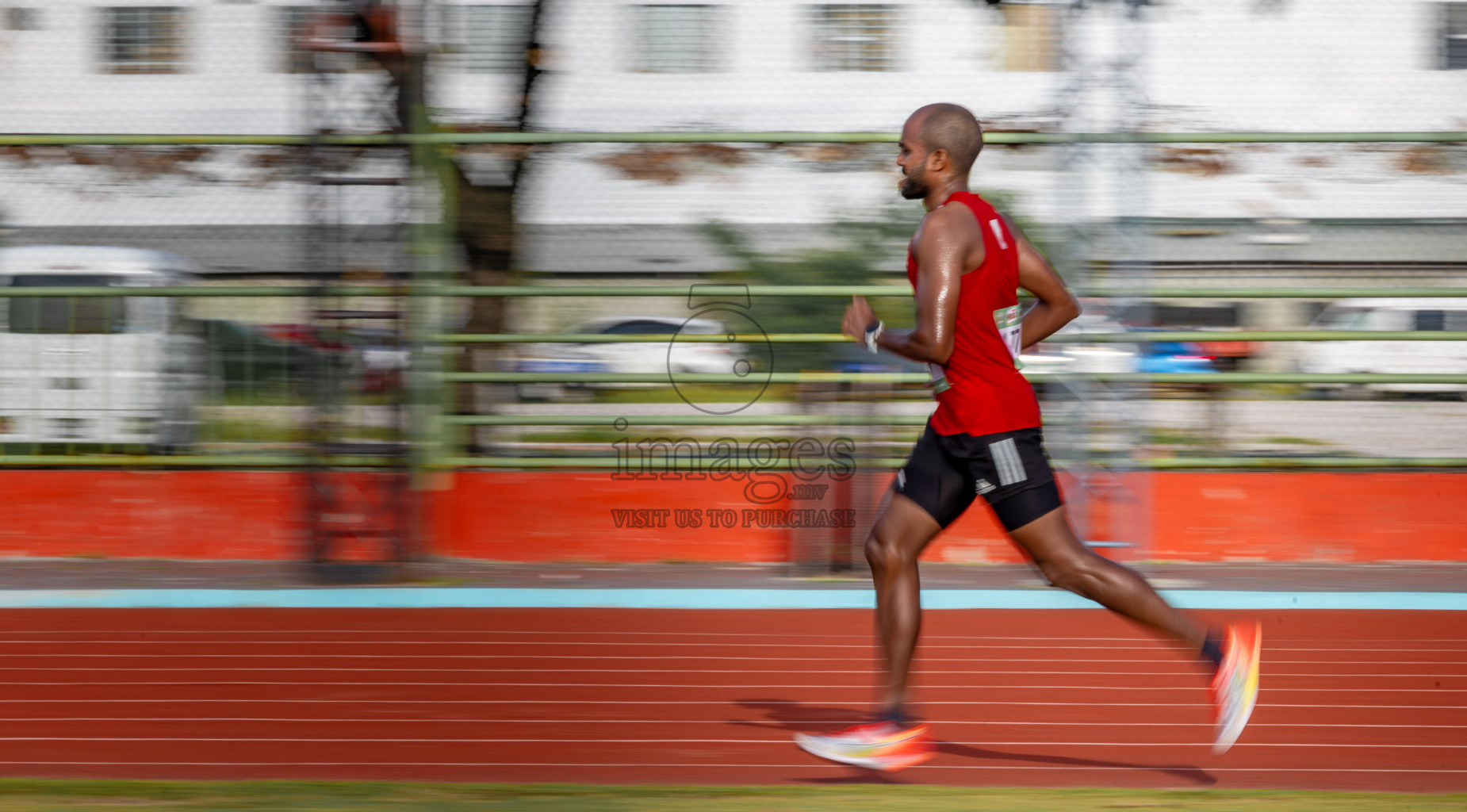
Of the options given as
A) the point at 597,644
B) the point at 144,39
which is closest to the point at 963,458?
the point at 597,644

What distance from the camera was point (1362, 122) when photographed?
29.1 ft

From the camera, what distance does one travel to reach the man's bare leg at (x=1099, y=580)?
388 centimetres

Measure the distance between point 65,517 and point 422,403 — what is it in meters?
2.29

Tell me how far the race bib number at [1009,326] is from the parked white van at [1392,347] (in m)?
5.46

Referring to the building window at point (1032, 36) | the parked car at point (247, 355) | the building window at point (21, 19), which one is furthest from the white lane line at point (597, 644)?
the building window at point (21, 19)

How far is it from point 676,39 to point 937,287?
12.6m

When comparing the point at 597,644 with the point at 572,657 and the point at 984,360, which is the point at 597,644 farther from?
the point at 984,360

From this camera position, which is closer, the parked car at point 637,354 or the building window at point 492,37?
the parked car at point 637,354

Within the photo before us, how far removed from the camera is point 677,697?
514cm

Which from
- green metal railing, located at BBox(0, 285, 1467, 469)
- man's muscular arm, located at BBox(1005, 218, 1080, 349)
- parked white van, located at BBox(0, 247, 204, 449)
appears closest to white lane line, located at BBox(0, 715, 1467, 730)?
man's muscular arm, located at BBox(1005, 218, 1080, 349)

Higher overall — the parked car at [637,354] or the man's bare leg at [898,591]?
the parked car at [637,354]

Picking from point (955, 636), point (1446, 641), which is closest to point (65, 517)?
point (955, 636)

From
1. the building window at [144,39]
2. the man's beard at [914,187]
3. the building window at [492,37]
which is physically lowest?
the man's beard at [914,187]

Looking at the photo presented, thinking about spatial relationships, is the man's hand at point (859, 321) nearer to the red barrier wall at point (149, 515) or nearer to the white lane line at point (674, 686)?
the white lane line at point (674, 686)
